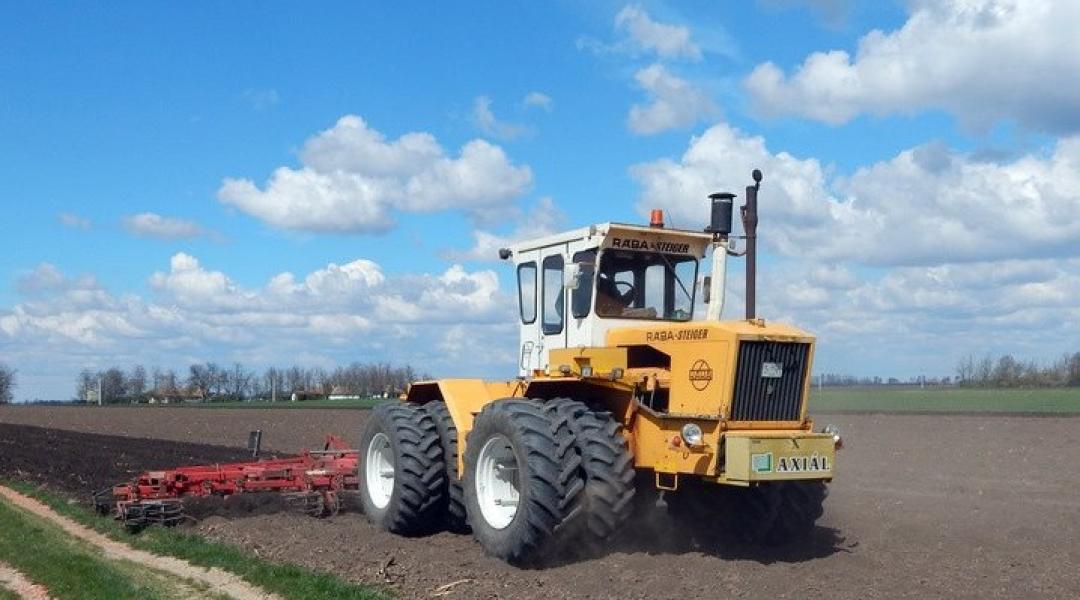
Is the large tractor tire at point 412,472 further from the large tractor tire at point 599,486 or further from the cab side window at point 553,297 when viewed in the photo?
the large tractor tire at point 599,486

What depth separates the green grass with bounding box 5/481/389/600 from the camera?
10.1 metres

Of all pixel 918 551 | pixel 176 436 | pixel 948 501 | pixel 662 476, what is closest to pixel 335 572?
pixel 662 476

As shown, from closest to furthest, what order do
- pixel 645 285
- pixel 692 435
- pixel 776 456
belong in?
pixel 776 456, pixel 692 435, pixel 645 285

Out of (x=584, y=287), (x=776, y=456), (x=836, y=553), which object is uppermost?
(x=584, y=287)

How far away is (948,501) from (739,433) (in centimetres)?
738

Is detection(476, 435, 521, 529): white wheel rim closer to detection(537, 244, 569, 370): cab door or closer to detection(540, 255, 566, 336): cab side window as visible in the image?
detection(537, 244, 569, 370): cab door

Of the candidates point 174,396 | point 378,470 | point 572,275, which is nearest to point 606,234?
point 572,275

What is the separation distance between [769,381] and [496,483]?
2851 mm

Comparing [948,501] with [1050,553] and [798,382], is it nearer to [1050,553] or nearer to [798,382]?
[1050,553]

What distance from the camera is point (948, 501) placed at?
15992 mm

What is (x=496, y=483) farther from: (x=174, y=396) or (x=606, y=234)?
(x=174, y=396)

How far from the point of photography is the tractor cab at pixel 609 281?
37.3 feet

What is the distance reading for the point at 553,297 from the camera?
39.5 feet

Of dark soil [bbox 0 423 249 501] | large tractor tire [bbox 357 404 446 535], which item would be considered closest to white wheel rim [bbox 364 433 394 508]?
large tractor tire [bbox 357 404 446 535]
